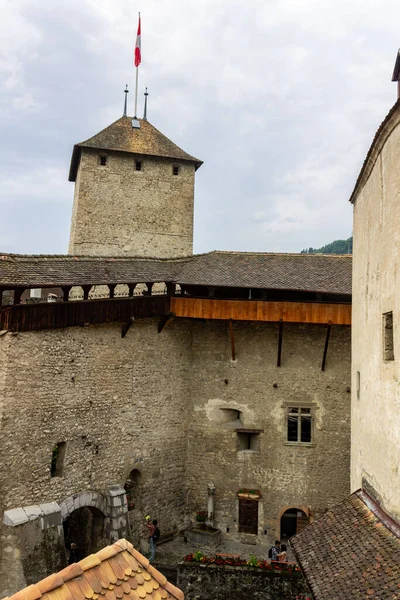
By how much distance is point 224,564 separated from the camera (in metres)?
9.77

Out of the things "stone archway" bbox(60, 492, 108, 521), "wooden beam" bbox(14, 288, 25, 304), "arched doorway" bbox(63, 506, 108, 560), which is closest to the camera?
"wooden beam" bbox(14, 288, 25, 304)

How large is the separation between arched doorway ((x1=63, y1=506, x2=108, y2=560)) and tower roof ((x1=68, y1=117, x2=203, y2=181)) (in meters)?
11.9

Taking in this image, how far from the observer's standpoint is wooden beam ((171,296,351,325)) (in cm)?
1255

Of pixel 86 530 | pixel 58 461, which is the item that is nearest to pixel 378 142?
pixel 58 461

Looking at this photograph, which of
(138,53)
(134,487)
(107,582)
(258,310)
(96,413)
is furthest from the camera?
(138,53)

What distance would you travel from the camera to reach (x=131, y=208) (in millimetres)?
17922

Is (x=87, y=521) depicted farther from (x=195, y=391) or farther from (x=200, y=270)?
(x=200, y=270)

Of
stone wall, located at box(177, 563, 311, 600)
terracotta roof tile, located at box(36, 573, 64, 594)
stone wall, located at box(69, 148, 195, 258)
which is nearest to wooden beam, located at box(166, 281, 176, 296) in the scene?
stone wall, located at box(69, 148, 195, 258)

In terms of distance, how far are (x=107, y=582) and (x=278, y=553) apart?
28.9 feet

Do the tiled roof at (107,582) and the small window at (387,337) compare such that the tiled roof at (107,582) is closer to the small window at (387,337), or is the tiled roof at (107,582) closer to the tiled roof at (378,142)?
the small window at (387,337)

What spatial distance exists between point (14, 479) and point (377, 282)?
286 inches

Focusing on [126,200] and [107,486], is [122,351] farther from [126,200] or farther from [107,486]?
[126,200]

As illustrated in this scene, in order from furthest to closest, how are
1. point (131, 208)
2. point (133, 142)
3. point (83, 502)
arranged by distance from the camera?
point (133, 142) → point (131, 208) → point (83, 502)

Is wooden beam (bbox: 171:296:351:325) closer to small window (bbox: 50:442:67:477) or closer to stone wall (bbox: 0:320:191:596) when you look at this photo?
stone wall (bbox: 0:320:191:596)
